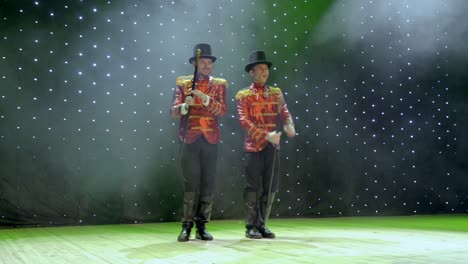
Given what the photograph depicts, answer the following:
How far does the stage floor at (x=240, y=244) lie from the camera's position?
2.42 meters

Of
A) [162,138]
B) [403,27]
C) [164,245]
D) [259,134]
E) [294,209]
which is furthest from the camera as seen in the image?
[403,27]

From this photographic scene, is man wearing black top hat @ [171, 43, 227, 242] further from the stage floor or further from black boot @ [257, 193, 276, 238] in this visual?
black boot @ [257, 193, 276, 238]

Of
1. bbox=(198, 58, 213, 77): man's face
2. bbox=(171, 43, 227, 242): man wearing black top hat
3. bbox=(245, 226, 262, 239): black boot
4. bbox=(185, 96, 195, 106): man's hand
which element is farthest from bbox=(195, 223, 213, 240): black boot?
bbox=(198, 58, 213, 77): man's face

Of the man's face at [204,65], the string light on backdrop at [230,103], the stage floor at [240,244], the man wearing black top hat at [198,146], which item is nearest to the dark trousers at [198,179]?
the man wearing black top hat at [198,146]

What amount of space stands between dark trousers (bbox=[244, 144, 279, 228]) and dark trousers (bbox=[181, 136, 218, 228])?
26cm

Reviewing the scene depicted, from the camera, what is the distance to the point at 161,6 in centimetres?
478

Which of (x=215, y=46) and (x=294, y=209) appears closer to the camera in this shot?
(x=215, y=46)

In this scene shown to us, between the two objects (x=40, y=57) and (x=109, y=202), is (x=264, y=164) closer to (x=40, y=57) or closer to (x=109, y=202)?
(x=109, y=202)

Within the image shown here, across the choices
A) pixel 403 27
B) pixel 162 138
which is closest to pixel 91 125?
pixel 162 138

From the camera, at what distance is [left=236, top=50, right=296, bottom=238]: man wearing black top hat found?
3.38 metres

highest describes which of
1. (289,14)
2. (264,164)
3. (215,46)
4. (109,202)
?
(289,14)

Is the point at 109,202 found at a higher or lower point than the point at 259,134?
lower

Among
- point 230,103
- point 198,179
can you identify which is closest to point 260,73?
point 198,179

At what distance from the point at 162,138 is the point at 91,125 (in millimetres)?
658
